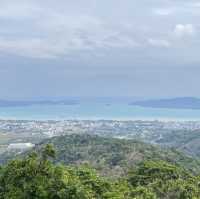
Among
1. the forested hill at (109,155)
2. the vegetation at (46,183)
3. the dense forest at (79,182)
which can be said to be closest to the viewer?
the vegetation at (46,183)

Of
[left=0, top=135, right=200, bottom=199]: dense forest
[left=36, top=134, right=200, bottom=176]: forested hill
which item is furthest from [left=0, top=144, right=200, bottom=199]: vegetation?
[left=36, top=134, right=200, bottom=176]: forested hill

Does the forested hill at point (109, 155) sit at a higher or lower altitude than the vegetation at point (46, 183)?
lower

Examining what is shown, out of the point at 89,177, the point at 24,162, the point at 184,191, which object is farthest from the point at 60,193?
the point at 184,191

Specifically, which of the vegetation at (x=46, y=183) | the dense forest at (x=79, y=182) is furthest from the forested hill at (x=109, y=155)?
the vegetation at (x=46, y=183)

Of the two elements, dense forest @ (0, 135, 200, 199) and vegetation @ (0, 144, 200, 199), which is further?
dense forest @ (0, 135, 200, 199)

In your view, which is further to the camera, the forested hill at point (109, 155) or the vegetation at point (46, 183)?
the forested hill at point (109, 155)

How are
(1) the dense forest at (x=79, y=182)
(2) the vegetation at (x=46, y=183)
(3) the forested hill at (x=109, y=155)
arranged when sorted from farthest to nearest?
(3) the forested hill at (x=109, y=155), (1) the dense forest at (x=79, y=182), (2) the vegetation at (x=46, y=183)

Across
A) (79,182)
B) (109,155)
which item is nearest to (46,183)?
(79,182)

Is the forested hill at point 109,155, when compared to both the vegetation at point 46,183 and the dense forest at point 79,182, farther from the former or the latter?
the vegetation at point 46,183

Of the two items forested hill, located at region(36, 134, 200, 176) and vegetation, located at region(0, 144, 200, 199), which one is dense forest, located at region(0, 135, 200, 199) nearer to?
vegetation, located at region(0, 144, 200, 199)
